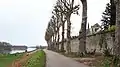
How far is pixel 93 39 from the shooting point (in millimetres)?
40719

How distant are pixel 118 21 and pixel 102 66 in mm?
3071

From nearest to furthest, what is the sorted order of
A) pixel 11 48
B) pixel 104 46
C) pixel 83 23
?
pixel 104 46 → pixel 83 23 → pixel 11 48

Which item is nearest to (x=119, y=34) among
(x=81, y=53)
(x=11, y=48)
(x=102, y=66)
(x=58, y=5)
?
(x=102, y=66)

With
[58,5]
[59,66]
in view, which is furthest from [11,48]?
[59,66]

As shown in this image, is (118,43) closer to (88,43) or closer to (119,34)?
(119,34)

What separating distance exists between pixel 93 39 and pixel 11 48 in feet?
503

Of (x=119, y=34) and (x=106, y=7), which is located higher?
(x=106, y=7)

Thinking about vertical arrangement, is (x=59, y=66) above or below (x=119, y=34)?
below

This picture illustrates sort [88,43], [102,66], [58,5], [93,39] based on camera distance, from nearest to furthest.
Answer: [102,66] → [93,39] → [88,43] → [58,5]

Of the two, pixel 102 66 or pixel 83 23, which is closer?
pixel 102 66

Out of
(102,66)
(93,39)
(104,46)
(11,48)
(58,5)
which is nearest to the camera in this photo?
(102,66)

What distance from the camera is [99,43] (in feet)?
117

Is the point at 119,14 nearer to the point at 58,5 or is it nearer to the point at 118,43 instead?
the point at 118,43

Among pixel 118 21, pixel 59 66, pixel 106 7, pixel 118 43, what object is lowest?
pixel 59 66
